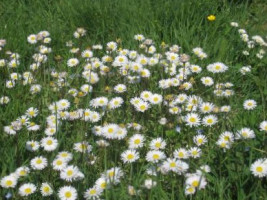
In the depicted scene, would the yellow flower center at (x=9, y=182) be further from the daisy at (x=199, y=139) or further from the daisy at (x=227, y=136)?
the daisy at (x=227, y=136)

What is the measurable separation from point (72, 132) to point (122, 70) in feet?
2.19

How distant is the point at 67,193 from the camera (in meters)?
2.00

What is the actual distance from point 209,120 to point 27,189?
1.06 metres

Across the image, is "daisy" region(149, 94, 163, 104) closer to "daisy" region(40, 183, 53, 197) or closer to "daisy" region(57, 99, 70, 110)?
"daisy" region(57, 99, 70, 110)

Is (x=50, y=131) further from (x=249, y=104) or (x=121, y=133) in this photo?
(x=249, y=104)

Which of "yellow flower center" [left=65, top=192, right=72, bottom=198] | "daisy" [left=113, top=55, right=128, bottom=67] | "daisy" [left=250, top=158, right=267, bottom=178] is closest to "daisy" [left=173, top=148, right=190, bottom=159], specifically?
"daisy" [left=250, top=158, right=267, bottom=178]

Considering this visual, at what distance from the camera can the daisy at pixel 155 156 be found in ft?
7.01

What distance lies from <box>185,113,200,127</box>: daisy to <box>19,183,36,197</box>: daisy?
35.9 inches

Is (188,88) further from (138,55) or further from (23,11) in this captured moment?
(23,11)

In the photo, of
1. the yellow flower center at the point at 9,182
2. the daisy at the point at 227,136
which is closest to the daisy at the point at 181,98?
the daisy at the point at 227,136

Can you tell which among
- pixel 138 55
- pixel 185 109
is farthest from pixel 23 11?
pixel 185 109

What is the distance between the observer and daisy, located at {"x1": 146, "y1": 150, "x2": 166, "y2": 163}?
2137 millimetres

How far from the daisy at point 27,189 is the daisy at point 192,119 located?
3.00 ft

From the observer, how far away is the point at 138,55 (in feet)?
10.2
